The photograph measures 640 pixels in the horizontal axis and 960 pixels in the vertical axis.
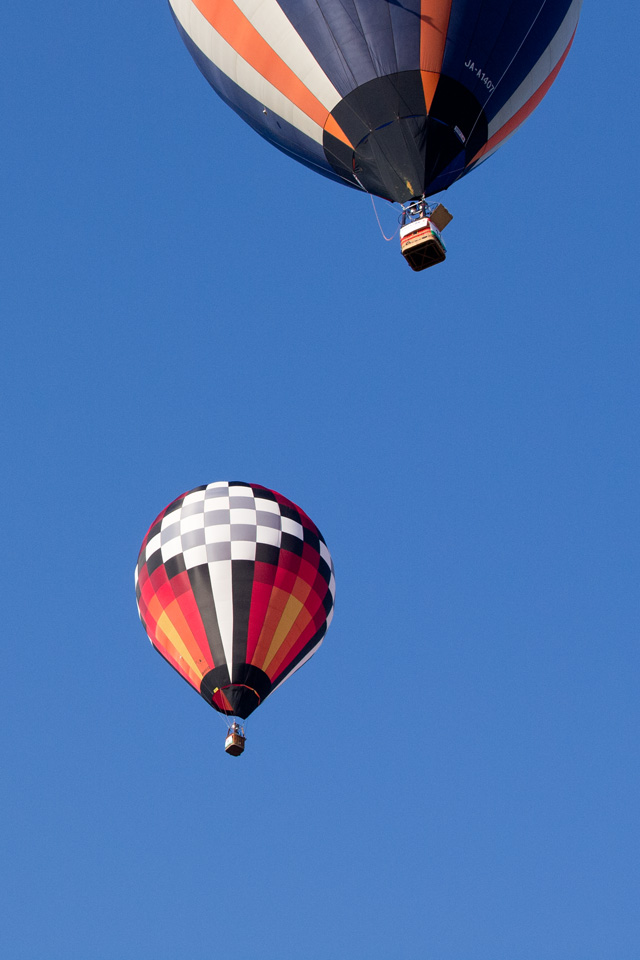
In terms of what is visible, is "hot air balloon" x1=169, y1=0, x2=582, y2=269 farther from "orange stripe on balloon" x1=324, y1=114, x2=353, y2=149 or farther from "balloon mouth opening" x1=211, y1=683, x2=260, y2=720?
"balloon mouth opening" x1=211, y1=683, x2=260, y2=720

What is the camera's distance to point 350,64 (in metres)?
19.8

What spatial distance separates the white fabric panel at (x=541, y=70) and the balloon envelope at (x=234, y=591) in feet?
21.9

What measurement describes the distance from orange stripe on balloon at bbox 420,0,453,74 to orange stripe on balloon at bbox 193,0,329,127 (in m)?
1.37

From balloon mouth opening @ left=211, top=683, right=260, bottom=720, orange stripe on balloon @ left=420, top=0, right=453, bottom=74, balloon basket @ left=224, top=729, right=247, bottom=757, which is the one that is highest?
orange stripe on balloon @ left=420, top=0, right=453, bottom=74

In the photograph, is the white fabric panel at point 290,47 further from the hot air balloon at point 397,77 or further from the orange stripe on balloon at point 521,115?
the orange stripe on balloon at point 521,115

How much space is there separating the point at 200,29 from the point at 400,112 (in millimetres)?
3435

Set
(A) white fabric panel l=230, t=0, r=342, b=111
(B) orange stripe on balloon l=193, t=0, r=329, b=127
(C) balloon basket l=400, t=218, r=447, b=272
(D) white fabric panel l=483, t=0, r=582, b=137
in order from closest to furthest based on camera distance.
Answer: (C) balloon basket l=400, t=218, r=447, b=272
(A) white fabric panel l=230, t=0, r=342, b=111
(B) orange stripe on balloon l=193, t=0, r=329, b=127
(D) white fabric panel l=483, t=0, r=582, b=137

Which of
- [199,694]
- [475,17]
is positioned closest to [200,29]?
[475,17]

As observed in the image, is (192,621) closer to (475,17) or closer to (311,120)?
(311,120)

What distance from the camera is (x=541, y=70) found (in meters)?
21.2

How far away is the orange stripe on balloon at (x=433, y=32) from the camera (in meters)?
19.6

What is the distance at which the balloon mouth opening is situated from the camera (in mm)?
23125

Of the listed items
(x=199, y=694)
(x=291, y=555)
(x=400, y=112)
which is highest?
(x=400, y=112)

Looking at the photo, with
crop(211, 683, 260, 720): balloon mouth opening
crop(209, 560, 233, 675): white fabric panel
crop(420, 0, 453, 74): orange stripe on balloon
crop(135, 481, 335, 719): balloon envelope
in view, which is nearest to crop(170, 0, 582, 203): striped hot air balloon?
crop(420, 0, 453, 74): orange stripe on balloon
